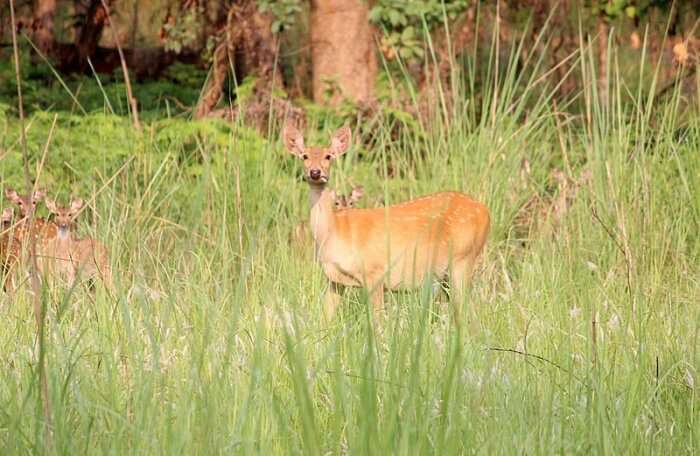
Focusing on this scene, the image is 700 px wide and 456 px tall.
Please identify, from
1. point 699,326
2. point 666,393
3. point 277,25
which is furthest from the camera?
point 277,25

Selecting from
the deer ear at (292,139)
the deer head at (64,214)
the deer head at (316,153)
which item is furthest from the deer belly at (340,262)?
the deer head at (64,214)

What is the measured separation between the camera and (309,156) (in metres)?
6.17

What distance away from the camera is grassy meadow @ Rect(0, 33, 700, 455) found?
134 inches

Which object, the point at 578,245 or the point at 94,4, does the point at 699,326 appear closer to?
the point at 578,245

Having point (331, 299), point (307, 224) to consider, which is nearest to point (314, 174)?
point (331, 299)

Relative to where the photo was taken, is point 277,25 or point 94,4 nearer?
point 277,25

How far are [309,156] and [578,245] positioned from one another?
46.6 inches

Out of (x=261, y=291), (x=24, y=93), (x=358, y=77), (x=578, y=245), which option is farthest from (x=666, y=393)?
(x=24, y=93)

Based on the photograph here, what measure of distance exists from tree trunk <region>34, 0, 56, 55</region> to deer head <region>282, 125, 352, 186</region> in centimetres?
534

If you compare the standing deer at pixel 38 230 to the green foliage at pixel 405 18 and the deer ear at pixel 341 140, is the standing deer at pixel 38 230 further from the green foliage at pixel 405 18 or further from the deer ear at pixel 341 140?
Result: the green foliage at pixel 405 18

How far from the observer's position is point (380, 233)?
20.7 ft

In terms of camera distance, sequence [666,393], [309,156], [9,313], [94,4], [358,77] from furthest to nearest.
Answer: [94,4] < [358,77] < [309,156] < [9,313] < [666,393]

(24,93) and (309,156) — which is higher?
(309,156)

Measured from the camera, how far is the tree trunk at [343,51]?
372 inches
